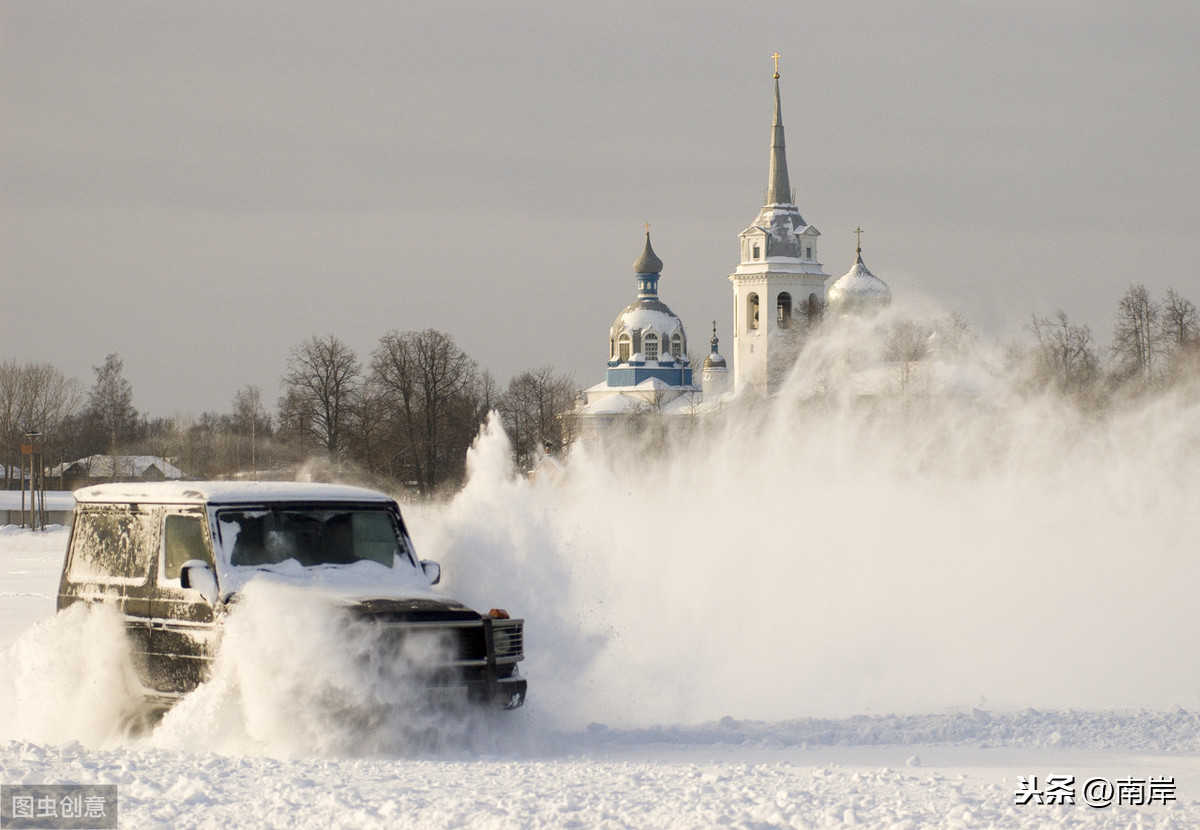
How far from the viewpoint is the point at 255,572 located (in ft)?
32.9

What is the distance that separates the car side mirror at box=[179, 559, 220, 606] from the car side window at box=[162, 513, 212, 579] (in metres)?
0.20

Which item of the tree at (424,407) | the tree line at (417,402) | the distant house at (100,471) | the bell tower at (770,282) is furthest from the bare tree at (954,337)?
the bell tower at (770,282)

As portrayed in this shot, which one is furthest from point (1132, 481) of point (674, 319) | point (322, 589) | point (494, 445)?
point (674, 319)

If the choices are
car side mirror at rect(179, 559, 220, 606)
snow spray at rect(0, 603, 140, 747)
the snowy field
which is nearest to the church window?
the snowy field

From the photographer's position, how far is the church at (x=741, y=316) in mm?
113125

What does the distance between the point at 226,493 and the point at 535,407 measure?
10802cm

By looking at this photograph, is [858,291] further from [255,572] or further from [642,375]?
[255,572]

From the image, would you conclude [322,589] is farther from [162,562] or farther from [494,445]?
[494,445]

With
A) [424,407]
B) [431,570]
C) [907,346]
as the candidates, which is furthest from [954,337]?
[431,570]

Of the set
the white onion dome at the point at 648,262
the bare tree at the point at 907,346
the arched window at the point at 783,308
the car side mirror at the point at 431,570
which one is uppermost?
the white onion dome at the point at 648,262

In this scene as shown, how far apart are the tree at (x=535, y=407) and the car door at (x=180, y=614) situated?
88.7 meters

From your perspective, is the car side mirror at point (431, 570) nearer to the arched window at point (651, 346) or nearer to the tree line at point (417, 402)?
the tree line at point (417, 402)

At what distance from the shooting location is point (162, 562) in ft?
34.1

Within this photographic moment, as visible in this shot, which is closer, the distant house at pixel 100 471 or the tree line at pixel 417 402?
the tree line at pixel 417 402
